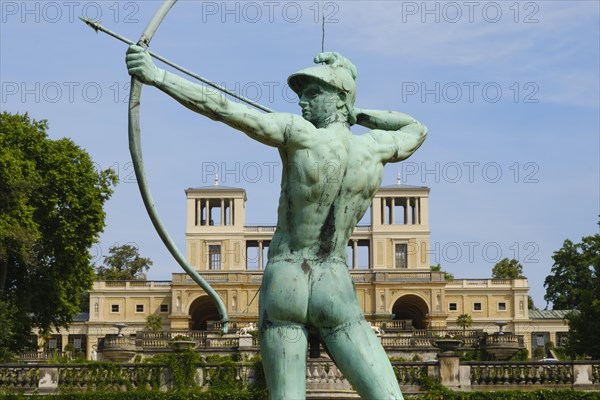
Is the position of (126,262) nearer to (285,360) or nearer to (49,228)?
(49,228)

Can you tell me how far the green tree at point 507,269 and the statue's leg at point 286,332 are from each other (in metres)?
85.7

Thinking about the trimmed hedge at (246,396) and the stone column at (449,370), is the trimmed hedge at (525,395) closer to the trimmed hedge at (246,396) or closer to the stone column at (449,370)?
the trimmed hedge at (246,396)

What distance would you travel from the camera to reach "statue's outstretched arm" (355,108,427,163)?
6.12 m

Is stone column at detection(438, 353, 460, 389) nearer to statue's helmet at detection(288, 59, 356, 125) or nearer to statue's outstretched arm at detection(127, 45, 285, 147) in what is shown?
statue's helmet at detection(288, 59, 356, 125)

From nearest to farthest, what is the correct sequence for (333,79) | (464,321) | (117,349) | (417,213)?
(333,79), (117,349), (464,321), (417,213)

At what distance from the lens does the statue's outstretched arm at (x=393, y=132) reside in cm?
612

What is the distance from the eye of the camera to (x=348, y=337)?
18.7 ft

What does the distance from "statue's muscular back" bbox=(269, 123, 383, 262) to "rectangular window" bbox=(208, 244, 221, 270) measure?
281 feet

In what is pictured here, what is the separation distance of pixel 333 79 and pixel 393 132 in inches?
18.6

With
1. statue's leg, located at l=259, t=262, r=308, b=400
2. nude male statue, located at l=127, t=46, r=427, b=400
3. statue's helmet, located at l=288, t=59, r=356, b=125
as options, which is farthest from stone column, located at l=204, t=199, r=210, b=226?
statue's leg, located at l=259, t=262, r=308, b=400

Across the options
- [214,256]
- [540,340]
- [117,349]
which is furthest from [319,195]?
[214,256]

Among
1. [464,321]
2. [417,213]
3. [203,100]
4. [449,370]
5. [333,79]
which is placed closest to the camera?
[203,100]

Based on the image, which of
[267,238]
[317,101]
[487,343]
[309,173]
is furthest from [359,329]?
[267,238]

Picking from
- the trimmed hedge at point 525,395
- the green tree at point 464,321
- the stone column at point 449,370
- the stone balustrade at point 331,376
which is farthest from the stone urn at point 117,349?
the green tree at point 464,321
